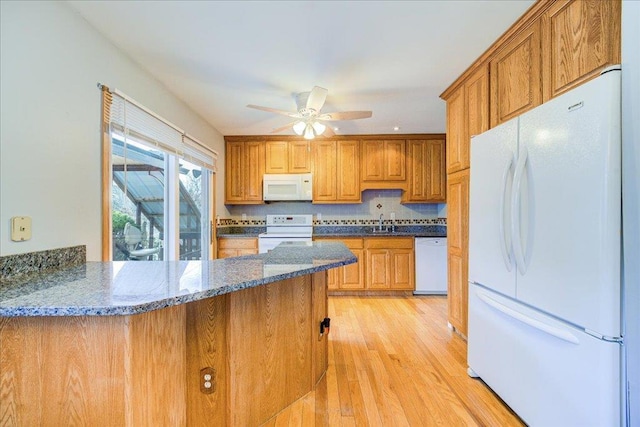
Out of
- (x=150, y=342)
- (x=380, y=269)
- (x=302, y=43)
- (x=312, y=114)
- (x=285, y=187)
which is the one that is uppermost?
(x=302, y=43)

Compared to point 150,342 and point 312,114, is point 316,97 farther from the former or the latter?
point 150,342

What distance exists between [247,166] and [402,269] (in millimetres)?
2781

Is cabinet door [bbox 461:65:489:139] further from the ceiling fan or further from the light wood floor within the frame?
the light wood floor

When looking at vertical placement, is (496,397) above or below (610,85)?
below

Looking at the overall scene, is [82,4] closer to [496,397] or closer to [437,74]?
[437,74]

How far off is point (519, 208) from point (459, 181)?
3.74ft

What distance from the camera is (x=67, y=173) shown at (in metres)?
1.52

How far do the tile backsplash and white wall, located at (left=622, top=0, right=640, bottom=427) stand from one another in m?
3.45

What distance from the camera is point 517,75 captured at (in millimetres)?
1843

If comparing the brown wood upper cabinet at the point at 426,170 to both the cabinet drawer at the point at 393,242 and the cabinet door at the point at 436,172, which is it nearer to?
the cabinet door at the point at 436,172

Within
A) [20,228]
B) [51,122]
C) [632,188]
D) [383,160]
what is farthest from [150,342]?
[383,160]

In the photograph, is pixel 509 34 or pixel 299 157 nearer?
pixel 509 34

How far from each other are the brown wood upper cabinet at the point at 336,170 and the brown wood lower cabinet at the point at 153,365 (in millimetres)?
2756

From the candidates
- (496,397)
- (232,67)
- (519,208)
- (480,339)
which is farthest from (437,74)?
(496,397)
